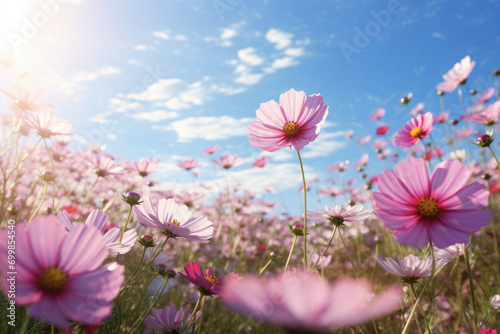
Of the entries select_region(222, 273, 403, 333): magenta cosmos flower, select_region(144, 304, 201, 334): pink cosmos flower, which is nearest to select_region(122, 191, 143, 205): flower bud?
select_region(144, 304, 201, 334): pink cosmos flower

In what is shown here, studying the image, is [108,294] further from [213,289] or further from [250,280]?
[213,289]

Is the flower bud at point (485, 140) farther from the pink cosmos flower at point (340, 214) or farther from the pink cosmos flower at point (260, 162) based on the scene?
the pink cosmos flower at point (260, 162)

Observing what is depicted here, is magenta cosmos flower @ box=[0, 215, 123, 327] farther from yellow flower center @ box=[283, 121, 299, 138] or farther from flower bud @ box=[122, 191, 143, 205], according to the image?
yellow flower center @ box=[283, 121, 299, 138]

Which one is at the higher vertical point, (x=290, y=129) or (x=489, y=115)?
(x=489, y=115)

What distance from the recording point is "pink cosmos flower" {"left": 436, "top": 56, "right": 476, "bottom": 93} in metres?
2.00

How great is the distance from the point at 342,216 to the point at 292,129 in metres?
0.27

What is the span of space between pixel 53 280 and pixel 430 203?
0.63m

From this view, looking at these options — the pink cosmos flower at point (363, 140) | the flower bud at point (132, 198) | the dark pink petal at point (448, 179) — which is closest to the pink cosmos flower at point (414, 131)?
the dark pink petal at point (448, 179)

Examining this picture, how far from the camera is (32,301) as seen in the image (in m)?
0.37

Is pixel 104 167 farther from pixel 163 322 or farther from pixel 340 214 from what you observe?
pixel 340 214

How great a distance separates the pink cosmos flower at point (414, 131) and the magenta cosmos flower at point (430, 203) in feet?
1.73

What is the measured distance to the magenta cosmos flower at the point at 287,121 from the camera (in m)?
0.84

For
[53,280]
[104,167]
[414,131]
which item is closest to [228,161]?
[104,167]

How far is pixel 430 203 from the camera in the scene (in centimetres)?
63
